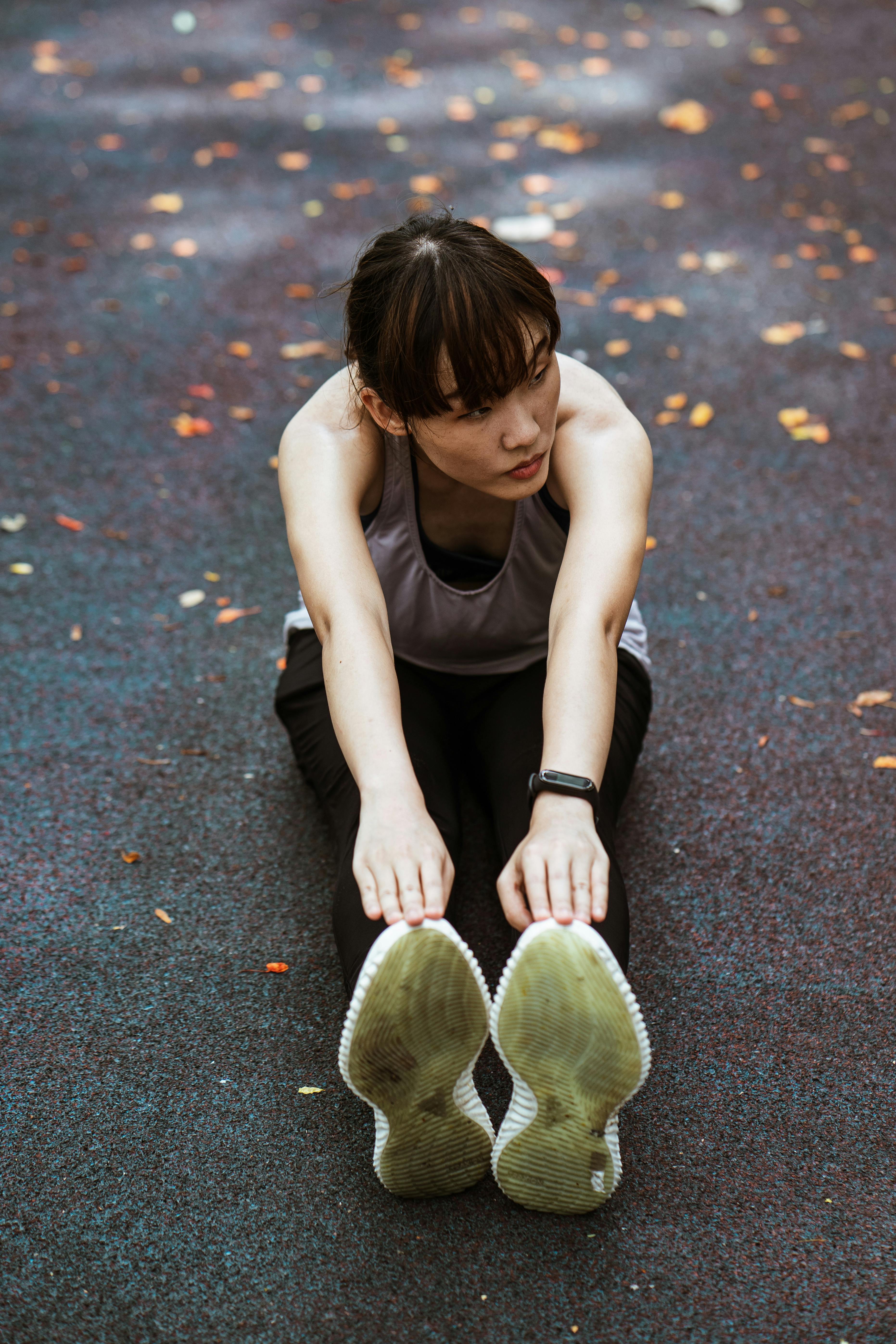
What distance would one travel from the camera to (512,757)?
200 cm

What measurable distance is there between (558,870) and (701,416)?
2.53m

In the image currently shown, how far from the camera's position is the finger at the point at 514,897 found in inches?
61.2

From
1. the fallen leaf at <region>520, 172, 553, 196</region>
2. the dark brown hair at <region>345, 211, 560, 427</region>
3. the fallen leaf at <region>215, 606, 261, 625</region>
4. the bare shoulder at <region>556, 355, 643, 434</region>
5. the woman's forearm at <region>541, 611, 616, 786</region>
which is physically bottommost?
the fallen leaf at <region>215, 606, 261, 625</region>

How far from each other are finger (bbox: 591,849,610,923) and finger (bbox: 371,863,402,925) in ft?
0.86

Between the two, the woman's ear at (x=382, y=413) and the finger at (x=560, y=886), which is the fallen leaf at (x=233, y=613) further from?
the finger at (x=560, y=886)

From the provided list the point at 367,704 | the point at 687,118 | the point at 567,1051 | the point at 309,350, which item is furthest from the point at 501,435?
the point at 687,118

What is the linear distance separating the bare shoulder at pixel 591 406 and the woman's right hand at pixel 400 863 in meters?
0.71

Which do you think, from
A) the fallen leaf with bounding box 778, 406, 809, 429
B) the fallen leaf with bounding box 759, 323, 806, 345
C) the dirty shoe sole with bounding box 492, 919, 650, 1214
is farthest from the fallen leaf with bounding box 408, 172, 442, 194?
the dirty shoe sole with bounding box 492, 919, 650, 1214

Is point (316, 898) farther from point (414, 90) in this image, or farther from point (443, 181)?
point (414, 90)

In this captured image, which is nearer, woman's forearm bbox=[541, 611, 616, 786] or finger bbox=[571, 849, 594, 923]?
finger bbox=[571, 849, 594, 923]

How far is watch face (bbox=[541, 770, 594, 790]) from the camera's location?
1.62 metres

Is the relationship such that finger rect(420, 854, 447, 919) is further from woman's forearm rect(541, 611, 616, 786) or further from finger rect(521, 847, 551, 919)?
woman's forearm rect(541, 611, 616, 786)

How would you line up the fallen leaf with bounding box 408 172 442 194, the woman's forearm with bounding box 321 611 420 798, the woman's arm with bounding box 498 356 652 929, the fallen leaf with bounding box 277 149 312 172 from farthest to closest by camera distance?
the fallen leaf with bounding box 277 149 312 172 → the fallen leaf with bounding box 408 172 442 194 → the woman's forearm with bounding box 321 611 420 798 → the woman's arm with bounding box 498 356 652 929

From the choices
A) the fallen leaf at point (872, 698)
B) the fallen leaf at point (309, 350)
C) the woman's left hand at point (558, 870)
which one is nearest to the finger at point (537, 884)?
the woman's left hand at point (558, 870)
